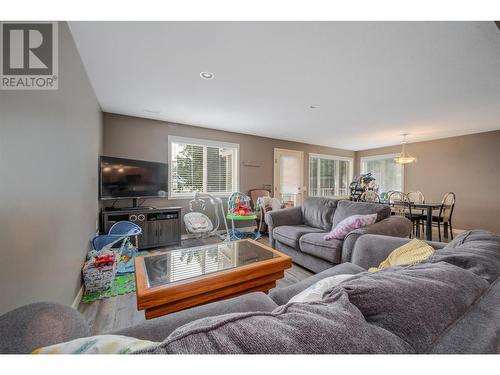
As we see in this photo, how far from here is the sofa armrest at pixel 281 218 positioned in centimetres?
314

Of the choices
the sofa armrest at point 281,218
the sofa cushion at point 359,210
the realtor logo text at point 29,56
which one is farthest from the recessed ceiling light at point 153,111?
the sofa cushion at point 359,210

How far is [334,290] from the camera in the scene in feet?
2.07

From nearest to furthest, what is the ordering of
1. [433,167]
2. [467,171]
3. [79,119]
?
[79,119], [467,171], [433,167]

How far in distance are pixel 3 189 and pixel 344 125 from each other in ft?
15.4

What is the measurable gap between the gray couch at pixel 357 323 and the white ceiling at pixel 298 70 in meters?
1.81

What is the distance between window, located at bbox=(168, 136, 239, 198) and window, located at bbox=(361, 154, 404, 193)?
479cm

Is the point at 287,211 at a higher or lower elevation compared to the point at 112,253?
higher

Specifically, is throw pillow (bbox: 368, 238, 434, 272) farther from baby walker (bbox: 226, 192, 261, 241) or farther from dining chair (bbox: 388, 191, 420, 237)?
dining chair (bbox: 388, 191, 420, 237)

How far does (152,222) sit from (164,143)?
1601 millimetres

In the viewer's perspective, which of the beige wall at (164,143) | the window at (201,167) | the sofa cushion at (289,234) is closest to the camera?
A: the sofa cushion at (289,234)

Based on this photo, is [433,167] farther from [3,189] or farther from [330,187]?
[3,189]

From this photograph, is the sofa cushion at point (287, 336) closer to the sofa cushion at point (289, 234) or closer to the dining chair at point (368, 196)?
the sofa cushion at point (289, 234)

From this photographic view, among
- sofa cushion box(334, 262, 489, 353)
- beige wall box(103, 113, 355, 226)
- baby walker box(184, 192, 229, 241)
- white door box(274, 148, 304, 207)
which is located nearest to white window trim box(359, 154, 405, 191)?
white door box(274, 148, 304, 207)
